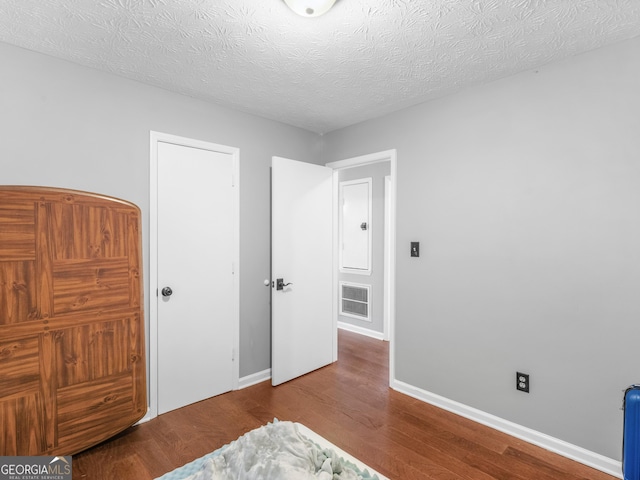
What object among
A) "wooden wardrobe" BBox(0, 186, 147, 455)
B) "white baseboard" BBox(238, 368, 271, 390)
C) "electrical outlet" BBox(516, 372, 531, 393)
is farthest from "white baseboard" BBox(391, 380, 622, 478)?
"wooden wardrobe" BBox(0, 186, 147, 455)

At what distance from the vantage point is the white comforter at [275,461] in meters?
1.17

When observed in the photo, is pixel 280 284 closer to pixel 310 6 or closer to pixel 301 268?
pixel 301 268

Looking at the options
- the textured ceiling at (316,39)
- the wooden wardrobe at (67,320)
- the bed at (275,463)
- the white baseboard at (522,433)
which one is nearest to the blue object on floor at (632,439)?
the white baseboard at (522,433)

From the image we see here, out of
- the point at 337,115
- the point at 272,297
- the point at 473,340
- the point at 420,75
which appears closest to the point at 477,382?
the point at 473,340

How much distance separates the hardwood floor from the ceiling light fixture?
2556 mm

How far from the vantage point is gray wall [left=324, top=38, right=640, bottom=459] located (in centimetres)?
194

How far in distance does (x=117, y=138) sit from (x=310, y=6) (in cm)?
165

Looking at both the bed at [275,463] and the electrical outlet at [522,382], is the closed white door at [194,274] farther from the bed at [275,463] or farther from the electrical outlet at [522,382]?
the electrical outlet at [522,382]

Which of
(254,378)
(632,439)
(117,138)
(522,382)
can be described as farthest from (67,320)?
(522,382)

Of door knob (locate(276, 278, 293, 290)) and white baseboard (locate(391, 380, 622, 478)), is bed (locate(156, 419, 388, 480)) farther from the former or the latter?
door knob (locate(276, 278, 293, 290))

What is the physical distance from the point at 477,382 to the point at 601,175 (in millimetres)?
1654

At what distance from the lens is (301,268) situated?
10.9 ft

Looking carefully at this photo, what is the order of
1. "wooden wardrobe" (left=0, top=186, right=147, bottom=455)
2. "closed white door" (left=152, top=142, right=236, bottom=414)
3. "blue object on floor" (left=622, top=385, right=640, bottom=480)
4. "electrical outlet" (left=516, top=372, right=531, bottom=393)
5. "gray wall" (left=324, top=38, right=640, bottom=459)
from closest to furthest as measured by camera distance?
"blue object on floor" (left=622, top=385, right=640, bottom=480)
"wooden wardrobe" (left=0, top=186, right=147, bottom=455)
"gray wall" (left=324, top=38, right=640, bottom=459)
"electrical outlet" (left=516, top=372, right=531, bottom=393)
"closed white door" (left=152, top=142, right=236, bottom=414)

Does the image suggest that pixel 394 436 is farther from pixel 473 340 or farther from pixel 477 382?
pixel 473 340
